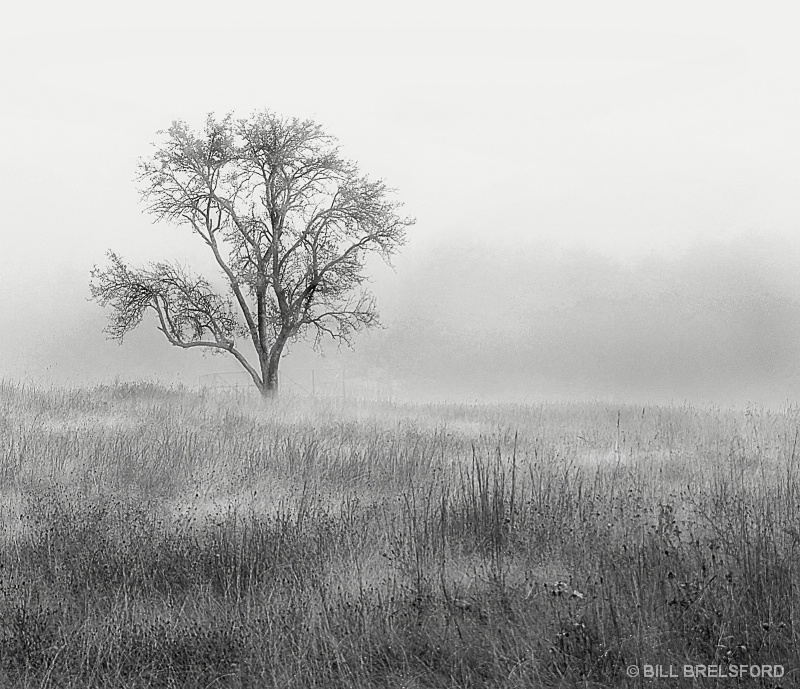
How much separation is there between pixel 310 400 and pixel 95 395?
227 inches

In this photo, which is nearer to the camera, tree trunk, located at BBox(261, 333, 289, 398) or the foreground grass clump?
the foreground grass clump

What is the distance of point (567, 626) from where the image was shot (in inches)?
167

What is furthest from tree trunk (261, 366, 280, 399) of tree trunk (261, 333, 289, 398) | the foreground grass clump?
the foreground grass clump

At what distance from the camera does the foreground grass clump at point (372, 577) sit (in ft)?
13.3

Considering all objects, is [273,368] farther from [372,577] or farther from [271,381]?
[372,577]

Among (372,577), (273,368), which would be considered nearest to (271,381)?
(273,368)

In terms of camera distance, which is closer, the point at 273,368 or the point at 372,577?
the point at 372,577

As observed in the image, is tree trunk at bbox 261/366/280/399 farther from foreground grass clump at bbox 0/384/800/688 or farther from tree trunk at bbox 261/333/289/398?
foreground grass clump at bbox 0/384/800/688

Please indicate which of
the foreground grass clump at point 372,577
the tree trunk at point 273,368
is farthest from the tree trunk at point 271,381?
the foreground grass clump at point 372,577

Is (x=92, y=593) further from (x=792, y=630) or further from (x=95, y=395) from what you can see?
(x=95, y=395)

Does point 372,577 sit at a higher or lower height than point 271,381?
lower

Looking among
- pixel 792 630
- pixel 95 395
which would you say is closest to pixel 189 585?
pixel 792 630

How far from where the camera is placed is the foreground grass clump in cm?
406

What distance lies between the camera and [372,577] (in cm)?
528
